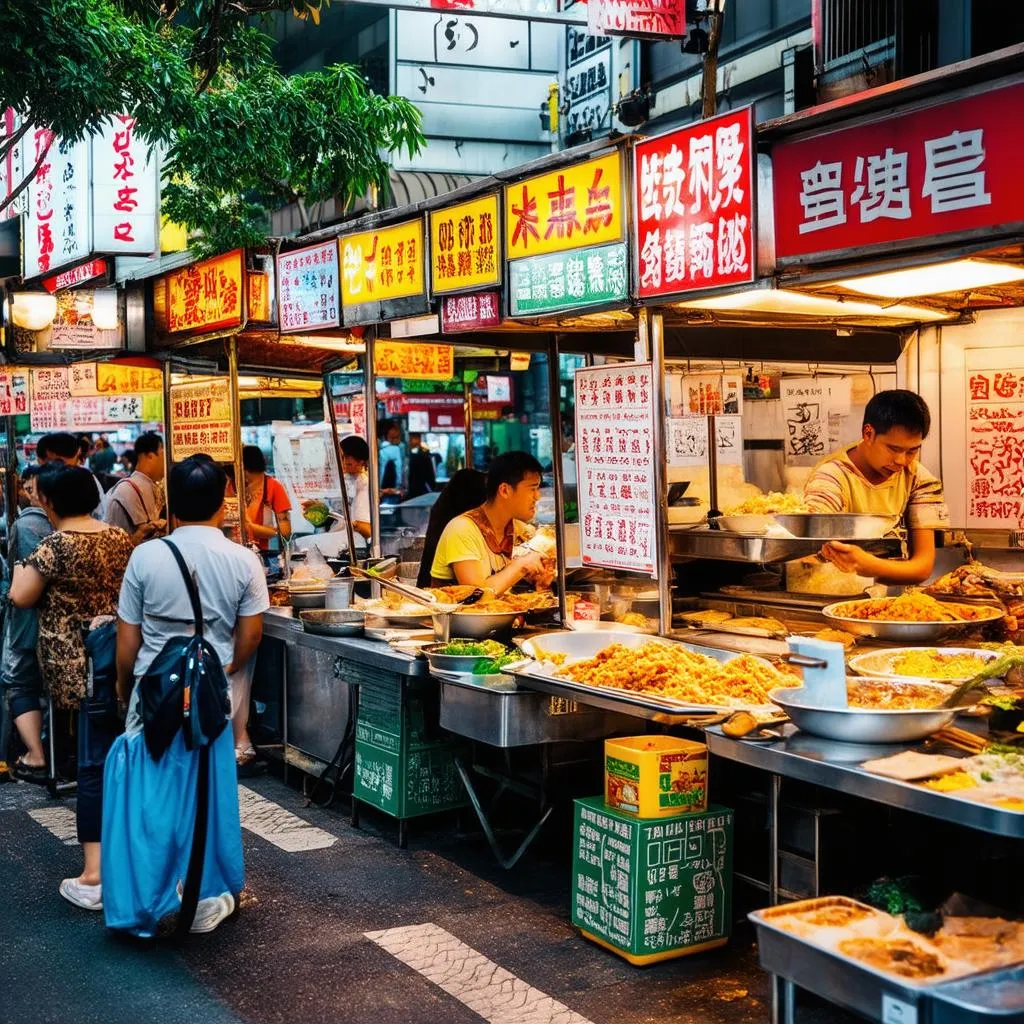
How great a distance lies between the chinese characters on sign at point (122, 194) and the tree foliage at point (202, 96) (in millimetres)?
231

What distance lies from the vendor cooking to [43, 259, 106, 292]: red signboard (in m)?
6.64

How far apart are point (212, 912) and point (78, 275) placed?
6768 millimetres

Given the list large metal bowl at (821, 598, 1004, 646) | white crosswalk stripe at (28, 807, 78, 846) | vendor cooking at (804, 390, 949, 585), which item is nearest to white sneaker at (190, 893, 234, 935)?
white crosswalk stripe at (28, 807, 78, 846)

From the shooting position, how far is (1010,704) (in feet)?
13.9

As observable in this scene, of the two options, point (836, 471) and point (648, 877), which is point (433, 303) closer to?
point (836, 471)

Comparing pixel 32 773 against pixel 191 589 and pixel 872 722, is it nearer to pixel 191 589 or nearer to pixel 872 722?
pixel 191 589

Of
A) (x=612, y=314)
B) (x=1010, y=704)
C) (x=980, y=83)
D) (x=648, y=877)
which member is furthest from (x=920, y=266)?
(x=648, y=877)

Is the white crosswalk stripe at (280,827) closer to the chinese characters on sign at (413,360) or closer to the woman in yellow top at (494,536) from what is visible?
the woman in yellow top at (494,536)

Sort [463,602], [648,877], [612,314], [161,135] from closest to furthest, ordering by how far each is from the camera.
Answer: [648,877] → [612,314] → [463,602] → [161,135]

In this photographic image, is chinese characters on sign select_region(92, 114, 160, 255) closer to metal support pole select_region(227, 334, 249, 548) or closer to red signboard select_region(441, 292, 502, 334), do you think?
metal support pole select_region(227, 334, 249, 548)

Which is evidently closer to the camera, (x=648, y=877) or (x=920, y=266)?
(x=920, y=266)

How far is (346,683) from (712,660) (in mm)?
2768

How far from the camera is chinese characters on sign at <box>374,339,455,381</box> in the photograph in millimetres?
9648

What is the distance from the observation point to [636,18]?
701 cm
